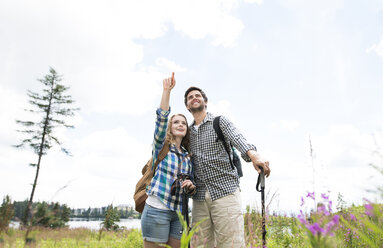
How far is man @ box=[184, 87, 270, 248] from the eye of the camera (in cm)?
285

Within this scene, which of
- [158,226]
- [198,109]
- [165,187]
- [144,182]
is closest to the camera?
[158,226]

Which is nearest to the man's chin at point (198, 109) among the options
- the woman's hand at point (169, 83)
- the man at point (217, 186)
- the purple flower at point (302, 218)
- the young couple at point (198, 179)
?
the young couple at point (198, 179)

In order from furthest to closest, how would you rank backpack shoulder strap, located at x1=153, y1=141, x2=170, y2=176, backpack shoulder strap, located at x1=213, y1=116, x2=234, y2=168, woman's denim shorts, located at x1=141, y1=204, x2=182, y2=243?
backpack shoulder strap, located at x1=213, y1=116, x2=234, y2=168 → backpack shoulder strap, located at x1=153, y1=141, x2=170, y2=176 → woman's denim shorts, located at x1=141, y1=204, x2=182, y2=243

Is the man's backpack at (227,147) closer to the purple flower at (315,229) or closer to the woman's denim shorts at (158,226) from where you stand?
the woman's denim shorts at (158,226)

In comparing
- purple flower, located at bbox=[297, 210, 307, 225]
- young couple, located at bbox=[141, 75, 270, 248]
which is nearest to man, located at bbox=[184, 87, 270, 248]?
young couple, located at bbox=[141, 75, 270, 248]

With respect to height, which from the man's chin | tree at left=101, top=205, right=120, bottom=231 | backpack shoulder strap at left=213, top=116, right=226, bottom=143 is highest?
the man's chin

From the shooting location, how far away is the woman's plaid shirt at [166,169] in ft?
8.50

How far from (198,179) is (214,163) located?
0.89 feet

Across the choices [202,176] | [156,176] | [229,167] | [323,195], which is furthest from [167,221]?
[323,195]

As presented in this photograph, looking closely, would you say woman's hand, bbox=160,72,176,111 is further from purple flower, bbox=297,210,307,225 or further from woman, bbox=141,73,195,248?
purple flower, bbox=297,210,307,225

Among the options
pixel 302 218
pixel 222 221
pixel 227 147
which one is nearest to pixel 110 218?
pixel 222 221

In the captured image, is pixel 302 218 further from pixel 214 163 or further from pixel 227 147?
pixel 227 147

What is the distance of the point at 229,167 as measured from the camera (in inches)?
121

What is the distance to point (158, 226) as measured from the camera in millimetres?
2469
